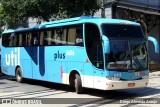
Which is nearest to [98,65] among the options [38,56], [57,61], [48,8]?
[57,61]

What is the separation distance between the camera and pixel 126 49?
14062 mm

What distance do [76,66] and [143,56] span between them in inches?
106

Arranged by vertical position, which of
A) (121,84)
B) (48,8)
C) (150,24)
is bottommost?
(121,84)

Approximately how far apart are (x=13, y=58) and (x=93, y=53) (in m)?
8.29

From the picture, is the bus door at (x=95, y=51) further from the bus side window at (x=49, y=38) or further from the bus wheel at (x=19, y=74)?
the bus wheel at (x=19, y=74)

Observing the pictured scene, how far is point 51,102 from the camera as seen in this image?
13070 millimetres

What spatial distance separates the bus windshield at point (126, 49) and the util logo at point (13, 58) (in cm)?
812

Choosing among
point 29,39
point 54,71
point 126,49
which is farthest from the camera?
point 29,39

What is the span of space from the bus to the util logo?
266 centimetres

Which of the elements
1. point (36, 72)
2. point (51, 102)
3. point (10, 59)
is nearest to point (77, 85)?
point (51, 102)

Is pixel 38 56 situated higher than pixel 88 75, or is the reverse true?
pixel 38 56

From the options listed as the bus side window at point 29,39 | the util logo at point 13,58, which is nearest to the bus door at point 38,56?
the bus side window at point 29,39

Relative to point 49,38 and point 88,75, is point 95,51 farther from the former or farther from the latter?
point 49,38

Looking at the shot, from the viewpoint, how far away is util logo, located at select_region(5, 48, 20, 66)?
68.7 ft
